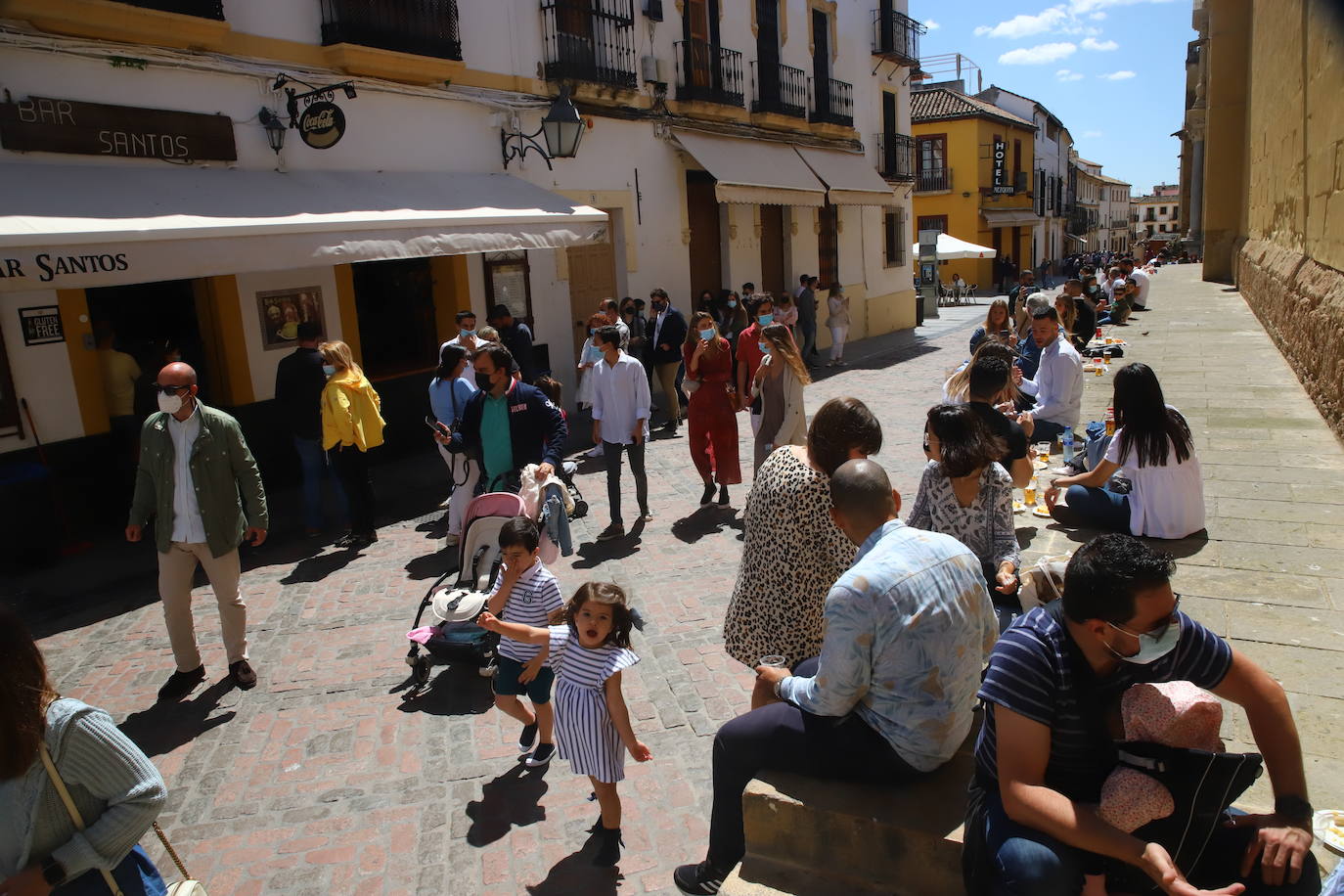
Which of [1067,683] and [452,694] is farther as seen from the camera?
[452,694]

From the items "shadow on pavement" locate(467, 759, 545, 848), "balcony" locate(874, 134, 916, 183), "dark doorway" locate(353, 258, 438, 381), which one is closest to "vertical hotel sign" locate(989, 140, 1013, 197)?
"balcony" locate(874, 134, 916, 183)

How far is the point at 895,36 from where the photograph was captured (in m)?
23.7

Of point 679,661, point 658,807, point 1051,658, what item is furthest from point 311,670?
point 1051,658

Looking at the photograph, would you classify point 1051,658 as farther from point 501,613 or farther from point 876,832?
point 501,613

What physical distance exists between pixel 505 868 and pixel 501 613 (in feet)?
3.68

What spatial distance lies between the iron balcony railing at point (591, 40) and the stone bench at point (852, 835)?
39.0 ft

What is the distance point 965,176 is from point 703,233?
93.9ft

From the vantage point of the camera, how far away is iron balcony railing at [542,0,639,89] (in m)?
13.2

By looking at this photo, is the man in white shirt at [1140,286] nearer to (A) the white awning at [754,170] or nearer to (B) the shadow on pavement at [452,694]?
(A) the white awning at [754,170]

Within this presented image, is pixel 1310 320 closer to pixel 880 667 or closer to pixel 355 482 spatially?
pixel 880 667

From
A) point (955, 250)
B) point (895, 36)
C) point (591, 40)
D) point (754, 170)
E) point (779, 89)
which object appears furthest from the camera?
point (955, 250)

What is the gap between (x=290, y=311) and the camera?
10516 mm

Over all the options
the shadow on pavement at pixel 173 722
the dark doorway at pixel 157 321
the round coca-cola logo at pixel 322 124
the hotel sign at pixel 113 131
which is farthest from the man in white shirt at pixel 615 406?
the dark doorway at pixel 157 321

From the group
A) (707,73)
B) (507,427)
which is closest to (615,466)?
(507,427)
